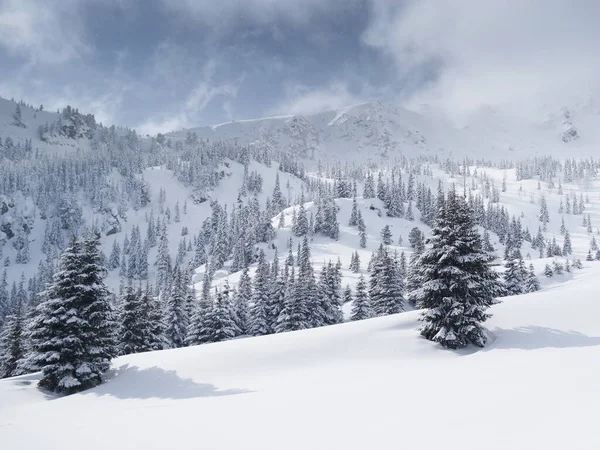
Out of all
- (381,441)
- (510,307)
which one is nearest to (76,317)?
(381,441)

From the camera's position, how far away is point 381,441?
805cm

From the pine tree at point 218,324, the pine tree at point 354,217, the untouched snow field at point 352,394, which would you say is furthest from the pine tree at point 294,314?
the pine tree at point 354,217

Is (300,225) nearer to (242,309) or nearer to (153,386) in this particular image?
(242,309)

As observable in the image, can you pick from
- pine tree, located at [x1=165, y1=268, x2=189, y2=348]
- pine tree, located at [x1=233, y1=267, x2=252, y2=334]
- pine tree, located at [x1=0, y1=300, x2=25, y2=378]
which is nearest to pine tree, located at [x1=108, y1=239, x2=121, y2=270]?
pine tree, located at [x1=233, y1=267, x2=252, y2=334]

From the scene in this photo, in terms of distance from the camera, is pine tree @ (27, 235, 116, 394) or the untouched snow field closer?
the untouched snow field

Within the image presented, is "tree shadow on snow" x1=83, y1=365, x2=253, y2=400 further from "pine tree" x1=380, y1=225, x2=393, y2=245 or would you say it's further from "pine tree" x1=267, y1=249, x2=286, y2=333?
"pine tree" x1=380, y1=225, x2=393, y2=245

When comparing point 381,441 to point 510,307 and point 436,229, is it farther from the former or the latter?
point 510,307

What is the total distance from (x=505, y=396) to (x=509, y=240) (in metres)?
154

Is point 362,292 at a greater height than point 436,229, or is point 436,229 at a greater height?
point 436,229

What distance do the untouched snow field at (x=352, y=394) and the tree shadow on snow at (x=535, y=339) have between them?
0.22 ft

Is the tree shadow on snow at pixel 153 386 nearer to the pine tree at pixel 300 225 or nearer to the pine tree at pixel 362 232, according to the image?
the pine tree at pixel 300 225

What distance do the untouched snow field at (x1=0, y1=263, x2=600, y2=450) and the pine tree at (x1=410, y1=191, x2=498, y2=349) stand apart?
1.02 m

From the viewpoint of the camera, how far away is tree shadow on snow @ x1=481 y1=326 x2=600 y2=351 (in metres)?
16.1

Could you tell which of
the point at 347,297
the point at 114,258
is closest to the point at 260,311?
the point at 347,297
